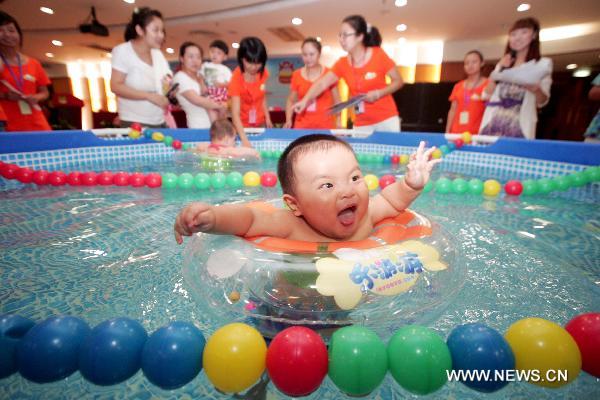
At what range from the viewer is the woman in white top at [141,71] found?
4.43 metres

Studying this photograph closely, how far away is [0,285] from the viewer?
179cm

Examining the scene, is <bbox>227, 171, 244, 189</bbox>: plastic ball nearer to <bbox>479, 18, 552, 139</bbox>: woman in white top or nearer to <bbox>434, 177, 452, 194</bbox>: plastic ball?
<bbox>434, 177, 452, 194</bbox>: plastic ball

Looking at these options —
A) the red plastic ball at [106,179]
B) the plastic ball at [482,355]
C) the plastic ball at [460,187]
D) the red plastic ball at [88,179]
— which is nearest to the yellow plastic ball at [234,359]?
the plastic ball at [482,355]

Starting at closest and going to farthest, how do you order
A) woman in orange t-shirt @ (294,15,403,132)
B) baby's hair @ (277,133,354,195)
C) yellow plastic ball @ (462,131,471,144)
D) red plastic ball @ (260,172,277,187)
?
baby's hair @ (277,133,354,195), red plastic ball @ (260,172,277,187), woman in orange t-shirt @ (294,15,403,132), yellow plastic ball @ (462,131,471,144)

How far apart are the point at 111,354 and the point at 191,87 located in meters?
5.12

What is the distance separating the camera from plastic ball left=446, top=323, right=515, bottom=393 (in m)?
1.03

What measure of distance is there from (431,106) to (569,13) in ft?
18.5

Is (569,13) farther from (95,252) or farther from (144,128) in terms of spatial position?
(95,252)

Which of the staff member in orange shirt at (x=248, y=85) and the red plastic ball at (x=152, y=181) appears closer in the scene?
the red plastic ball at (x=152, y=181)

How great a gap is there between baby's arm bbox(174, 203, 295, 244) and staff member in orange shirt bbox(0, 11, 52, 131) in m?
4.51

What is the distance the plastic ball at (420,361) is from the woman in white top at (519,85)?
4538 mm

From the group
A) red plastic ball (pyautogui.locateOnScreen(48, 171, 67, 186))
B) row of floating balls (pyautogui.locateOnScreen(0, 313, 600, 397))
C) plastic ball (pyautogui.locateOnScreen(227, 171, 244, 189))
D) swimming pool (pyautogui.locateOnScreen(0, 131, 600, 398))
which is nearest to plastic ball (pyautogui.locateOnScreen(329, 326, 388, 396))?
row of floating balls (pyautogui.locateOnScreen(0, 313, 600, 397))

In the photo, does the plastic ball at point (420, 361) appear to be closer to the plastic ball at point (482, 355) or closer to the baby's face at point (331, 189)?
the plastic ball at point (482, 355)

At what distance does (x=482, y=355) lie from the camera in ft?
3.40
